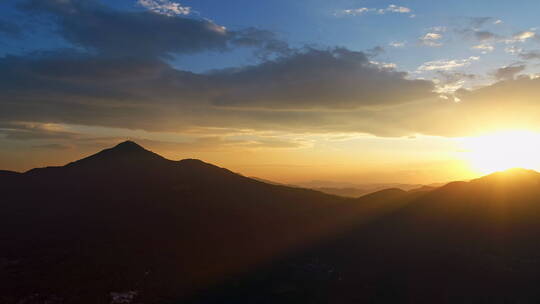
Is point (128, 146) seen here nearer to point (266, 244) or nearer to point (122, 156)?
point (122, 156)

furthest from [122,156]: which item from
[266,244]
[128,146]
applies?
[266,244]

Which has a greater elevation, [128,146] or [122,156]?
[128,146]

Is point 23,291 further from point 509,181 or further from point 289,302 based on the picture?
point 509,181

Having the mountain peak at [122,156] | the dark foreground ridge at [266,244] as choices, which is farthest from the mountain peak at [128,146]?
the dark foreground ridge at [266,244]

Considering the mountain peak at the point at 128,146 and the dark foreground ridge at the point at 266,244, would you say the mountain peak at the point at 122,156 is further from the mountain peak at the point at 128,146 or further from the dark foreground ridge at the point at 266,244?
the dark foreground ridge at the point at 266,244

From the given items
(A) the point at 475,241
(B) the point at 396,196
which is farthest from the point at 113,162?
(A) the point at 475,241

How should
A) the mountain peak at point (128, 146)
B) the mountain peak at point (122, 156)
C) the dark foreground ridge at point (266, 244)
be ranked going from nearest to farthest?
the dark foreground ridge at point (266, 244) → the mountain peak at point (122, 156) → the mountain peak at point (128, 146)

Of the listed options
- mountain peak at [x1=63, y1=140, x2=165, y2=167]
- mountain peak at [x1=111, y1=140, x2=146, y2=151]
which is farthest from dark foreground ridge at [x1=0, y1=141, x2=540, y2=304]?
mountain peak at [x1=111, y1=140, x2=146, y2=151]

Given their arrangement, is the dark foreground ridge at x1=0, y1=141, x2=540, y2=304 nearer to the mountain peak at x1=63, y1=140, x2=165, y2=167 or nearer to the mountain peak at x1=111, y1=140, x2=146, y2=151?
the mountain peak at x1=63, y1=140, x2=165, y2=167

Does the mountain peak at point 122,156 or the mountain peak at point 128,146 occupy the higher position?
the mountain peak at point 128,146
